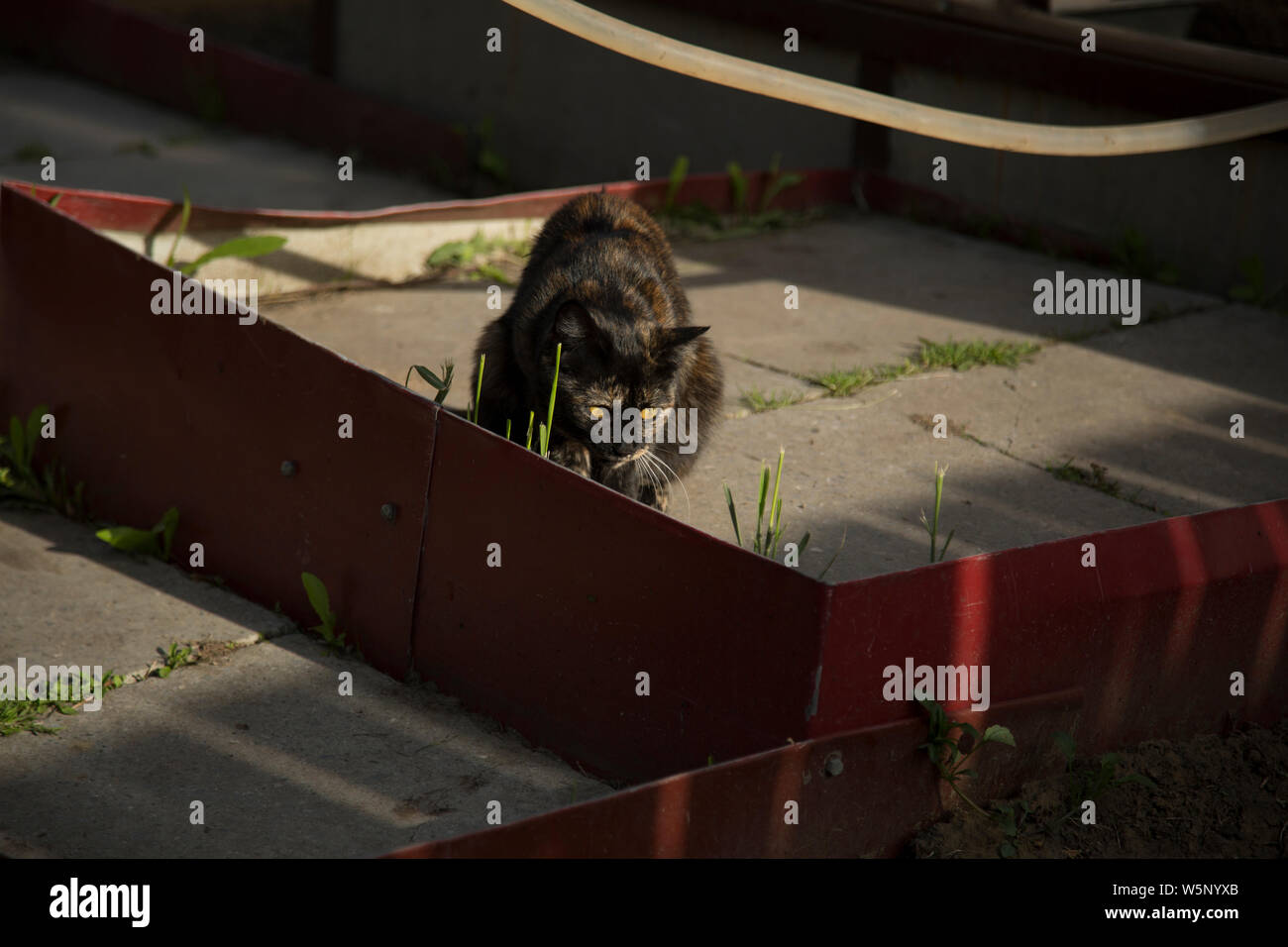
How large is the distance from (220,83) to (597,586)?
7.58 meters

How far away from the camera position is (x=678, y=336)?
4.33m

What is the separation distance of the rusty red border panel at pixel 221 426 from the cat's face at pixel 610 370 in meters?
0.54

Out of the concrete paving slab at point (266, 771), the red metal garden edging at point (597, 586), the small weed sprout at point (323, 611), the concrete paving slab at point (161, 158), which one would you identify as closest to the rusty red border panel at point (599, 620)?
the red metal garden edging at point (597, 586)

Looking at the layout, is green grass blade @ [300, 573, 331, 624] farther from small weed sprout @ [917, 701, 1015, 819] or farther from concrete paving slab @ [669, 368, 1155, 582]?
small weed sprout @ [917, 701, 1015, 819]

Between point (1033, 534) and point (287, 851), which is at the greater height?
point (1033, 534)

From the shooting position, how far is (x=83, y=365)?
5.00 meters

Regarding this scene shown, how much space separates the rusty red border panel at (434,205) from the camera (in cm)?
612

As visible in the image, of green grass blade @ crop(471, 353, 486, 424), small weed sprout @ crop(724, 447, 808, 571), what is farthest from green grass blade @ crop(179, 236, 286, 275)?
small weed sprout @ crop(724, 447, 808, 571)

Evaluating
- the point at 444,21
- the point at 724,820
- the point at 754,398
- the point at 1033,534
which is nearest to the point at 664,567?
the point at 724,820

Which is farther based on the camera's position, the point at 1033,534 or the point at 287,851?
the point at 1033,534

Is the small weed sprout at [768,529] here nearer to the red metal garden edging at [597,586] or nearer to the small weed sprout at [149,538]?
the red metal garden edging at [597,586]

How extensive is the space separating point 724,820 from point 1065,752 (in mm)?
974

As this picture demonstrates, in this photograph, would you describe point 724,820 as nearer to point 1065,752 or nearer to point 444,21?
point 1065,752
